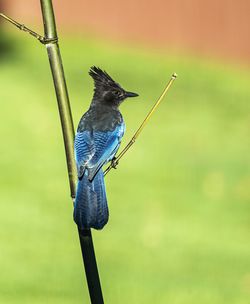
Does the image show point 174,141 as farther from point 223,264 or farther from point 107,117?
point 107,117

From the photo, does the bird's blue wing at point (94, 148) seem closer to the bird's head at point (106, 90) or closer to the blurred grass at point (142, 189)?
the bird's head at point (106, 90)

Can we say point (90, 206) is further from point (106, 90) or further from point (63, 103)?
point (106, 90)

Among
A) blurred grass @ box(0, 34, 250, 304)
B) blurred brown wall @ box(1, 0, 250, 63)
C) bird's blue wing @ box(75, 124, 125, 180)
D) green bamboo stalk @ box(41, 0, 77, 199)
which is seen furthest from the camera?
blurred brown wall @ box(1, 0, 250, 63)

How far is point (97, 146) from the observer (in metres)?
2.94

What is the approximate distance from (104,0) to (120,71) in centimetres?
143

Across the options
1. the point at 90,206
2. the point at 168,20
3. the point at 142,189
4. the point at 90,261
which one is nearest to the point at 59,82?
the point at 90,206

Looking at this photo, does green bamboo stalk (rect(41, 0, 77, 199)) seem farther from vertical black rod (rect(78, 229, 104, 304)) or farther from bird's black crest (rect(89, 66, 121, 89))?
bird's black crest (rect(89, 66, 121, 89))

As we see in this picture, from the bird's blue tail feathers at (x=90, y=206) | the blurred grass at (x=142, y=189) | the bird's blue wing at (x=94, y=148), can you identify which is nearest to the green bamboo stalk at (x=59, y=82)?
the bird's blue tail feathers at (x=90, y=206)

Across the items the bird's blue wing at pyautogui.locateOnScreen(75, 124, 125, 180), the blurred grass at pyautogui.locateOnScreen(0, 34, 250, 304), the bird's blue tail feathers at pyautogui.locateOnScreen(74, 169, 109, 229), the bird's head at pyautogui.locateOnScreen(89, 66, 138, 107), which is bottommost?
the blurred grass at pyautogui.locateOnScreen(0, 34, 250, 304)

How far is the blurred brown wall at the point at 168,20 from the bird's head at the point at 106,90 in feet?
36.9

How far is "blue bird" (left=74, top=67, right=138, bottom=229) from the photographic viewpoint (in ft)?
8.24

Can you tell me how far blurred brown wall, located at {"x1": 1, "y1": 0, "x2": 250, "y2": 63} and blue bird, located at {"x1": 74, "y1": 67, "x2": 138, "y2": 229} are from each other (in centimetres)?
1133

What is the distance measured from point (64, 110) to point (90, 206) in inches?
11.1

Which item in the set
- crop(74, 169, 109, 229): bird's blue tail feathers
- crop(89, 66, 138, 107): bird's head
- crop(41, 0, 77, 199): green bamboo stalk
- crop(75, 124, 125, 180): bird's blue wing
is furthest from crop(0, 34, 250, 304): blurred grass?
crop(41, 0, 77, 199): green bamboo stalk
